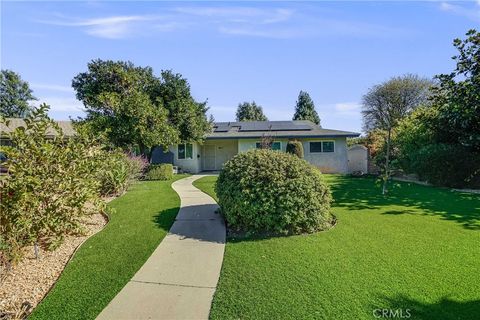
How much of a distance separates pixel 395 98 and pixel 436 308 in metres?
41.1

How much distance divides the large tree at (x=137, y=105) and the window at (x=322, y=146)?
8075mm

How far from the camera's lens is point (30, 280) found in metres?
4.28

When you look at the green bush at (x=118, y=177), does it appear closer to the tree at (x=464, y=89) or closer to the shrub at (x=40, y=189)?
the shrub at (x=40, y=189)

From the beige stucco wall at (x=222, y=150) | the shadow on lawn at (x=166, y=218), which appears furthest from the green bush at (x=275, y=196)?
the beige stucco wall at (x=222, y=150)

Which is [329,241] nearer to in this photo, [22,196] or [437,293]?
[437,293]

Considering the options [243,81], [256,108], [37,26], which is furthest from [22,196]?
[256,108]

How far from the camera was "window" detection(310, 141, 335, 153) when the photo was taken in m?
20.6

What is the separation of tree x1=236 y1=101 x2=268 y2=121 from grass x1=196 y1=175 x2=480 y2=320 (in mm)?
41813

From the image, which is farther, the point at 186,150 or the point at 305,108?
the point at 305,108

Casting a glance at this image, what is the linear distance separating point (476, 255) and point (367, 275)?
221 centimetres

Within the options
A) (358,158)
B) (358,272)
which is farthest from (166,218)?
(358,158)

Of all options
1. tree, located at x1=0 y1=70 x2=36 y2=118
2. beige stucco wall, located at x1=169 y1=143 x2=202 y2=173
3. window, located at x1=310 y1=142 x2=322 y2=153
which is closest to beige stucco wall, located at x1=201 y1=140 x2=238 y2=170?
beige stucco wall, located at x1=169 y1=143 x2=202 y2=173

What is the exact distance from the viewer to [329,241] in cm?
543

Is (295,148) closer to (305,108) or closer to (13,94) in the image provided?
(305,108)
